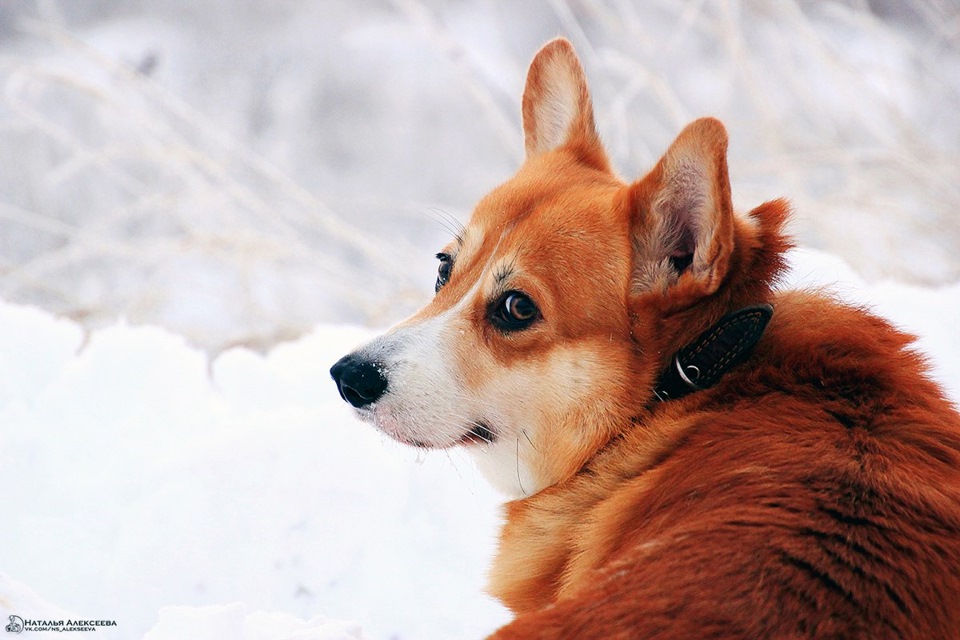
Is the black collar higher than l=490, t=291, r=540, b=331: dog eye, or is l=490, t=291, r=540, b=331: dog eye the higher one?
l=490, t=291, r=540, b=331: dog eye

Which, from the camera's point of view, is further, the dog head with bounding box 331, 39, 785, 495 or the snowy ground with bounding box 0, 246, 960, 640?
the snowy ground with bounding box 0, 246, 960, 640

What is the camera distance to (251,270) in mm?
3502

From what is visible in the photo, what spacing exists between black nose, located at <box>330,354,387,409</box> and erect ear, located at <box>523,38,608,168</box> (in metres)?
0.77

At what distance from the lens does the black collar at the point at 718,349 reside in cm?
158

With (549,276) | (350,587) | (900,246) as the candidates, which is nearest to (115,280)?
(350,587)

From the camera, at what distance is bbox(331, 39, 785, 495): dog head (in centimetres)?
167

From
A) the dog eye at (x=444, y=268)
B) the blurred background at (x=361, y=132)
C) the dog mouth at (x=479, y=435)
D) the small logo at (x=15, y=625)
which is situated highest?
the blurred background at (x=361, y=132)

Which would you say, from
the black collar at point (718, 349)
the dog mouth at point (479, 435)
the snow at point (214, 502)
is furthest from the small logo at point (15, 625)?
the black collar at point (718, 349)

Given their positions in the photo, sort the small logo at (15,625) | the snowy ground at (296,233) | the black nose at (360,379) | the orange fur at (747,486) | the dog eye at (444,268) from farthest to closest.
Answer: the snowy ground at (296,233) < the dog eye at (444,268) < the small logo at (15,625) < the black nose at (360,379) < the orange fur at (747,486)

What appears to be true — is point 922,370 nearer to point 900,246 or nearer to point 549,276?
point 549,276

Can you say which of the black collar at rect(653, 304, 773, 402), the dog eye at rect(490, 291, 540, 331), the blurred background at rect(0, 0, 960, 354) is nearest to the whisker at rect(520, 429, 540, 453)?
the dog eye at rect(490, 291, 540, 331)

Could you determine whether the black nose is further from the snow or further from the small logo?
the small logo

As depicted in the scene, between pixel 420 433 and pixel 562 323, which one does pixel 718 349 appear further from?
pixel 420 433

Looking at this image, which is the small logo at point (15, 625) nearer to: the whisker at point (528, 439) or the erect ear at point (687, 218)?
the whisker at point (528, 439)
